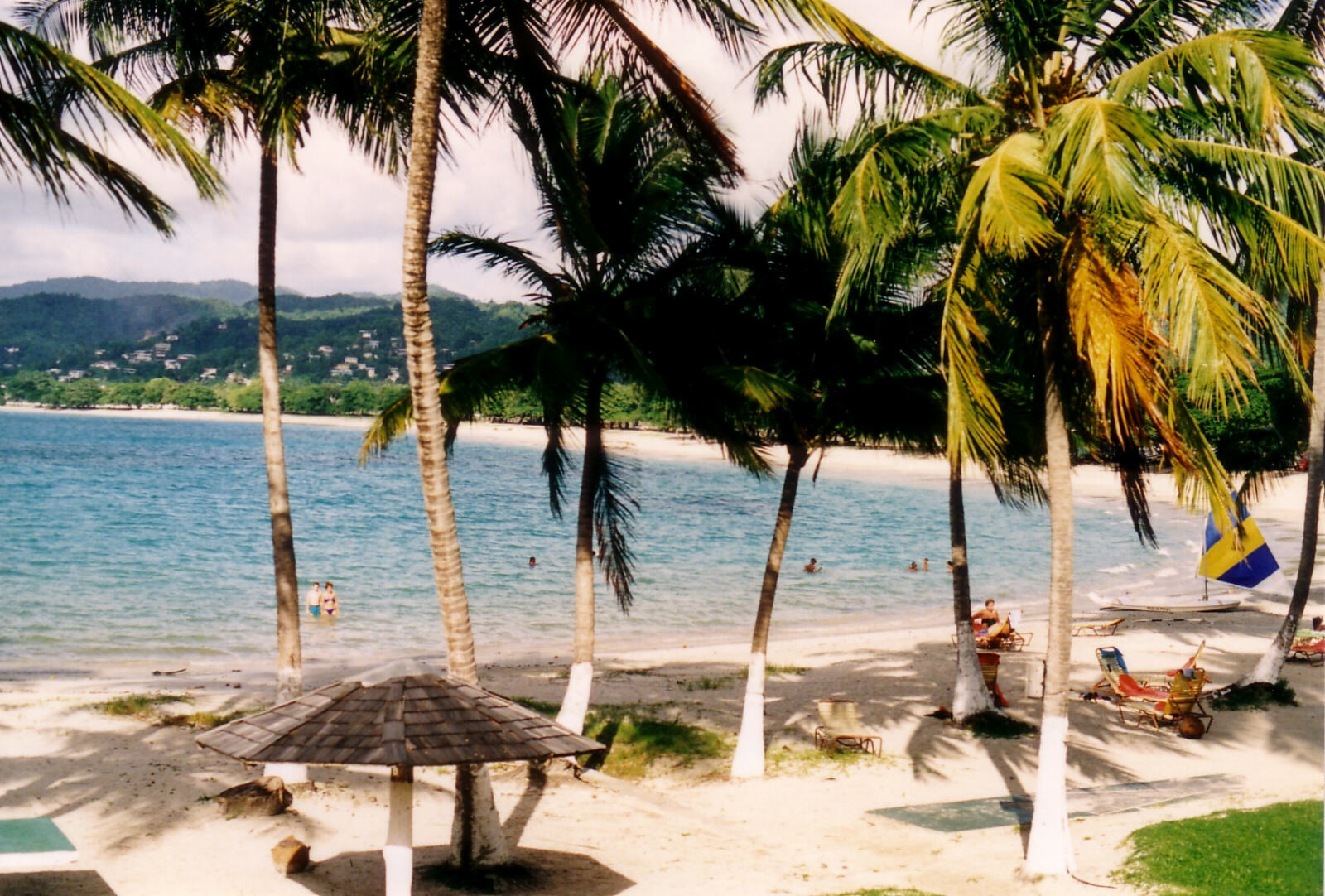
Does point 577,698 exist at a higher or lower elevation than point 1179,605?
higher

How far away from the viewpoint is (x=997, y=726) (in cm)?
1302

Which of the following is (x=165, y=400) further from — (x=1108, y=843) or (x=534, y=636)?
(x=1108, y=843)

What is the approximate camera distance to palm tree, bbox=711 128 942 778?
11.6 meters

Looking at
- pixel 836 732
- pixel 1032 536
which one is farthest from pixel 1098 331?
pixel 1032 536

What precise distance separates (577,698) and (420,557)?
31419 mm

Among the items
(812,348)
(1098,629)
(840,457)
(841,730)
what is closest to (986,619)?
(1098,629)

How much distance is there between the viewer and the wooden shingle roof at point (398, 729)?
19.8 ft

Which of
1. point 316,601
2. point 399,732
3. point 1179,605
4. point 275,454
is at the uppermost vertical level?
point 275,454

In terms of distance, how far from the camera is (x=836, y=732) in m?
12.3

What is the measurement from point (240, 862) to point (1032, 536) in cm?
4907

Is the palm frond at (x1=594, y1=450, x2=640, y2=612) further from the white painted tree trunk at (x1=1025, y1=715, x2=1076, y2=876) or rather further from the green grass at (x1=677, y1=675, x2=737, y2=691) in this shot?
the white painted tree trunk at (x1=1025, y1=715, x2=1076, y2=876)

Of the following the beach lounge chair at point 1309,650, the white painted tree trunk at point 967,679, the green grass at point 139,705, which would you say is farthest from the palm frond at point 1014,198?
the beach lounge chair at point 1309,650

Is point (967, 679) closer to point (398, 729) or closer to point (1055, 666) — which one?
point (1055, 666)

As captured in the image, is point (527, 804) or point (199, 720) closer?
point (527, 804)
